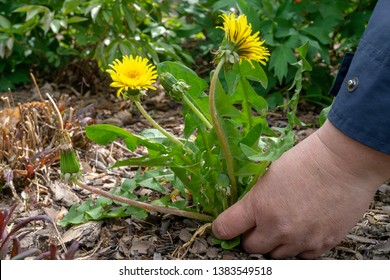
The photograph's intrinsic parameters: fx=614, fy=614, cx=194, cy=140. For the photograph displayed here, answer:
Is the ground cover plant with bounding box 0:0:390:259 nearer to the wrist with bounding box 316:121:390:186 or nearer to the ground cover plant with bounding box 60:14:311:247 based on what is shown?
the ground cover plant with bounding box 60:14:311:247

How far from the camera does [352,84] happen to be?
1.34 meters

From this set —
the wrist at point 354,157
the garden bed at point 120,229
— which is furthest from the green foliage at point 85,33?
the wrist at point 354,157

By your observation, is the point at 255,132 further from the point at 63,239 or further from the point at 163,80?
the point at 63,239

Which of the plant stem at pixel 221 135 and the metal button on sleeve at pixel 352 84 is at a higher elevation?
the metal button on sleeve at pixel 352 84

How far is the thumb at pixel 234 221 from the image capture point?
1547 millimetres

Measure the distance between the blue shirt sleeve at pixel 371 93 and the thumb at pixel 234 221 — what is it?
346 millimetres

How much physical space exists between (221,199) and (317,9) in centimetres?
142

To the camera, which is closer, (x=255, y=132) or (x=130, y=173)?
(x=255, y=132)

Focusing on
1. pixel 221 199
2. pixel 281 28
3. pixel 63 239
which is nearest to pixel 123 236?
pixel 63 239

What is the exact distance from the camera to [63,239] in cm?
171

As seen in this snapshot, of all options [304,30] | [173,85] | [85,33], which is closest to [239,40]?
[173,85]

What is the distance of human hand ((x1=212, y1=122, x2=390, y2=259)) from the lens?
138cm

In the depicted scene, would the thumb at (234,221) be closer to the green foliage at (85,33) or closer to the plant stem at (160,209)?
the plant stem at (160,209)

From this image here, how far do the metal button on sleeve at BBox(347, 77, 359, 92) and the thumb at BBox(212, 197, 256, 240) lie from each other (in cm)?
40
